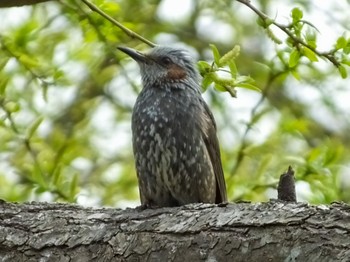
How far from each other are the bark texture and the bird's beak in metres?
1.49

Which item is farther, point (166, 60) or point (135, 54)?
point (166, 60)

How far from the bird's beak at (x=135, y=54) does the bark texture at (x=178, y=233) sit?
58.7 inches

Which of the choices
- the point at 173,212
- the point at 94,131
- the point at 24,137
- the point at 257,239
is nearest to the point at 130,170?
the point at 94,131

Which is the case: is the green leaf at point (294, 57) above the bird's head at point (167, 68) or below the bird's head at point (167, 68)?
below

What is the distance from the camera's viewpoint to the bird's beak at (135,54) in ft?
20.2

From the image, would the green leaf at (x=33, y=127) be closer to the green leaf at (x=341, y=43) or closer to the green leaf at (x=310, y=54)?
the green leaf at (x=310, y=54)

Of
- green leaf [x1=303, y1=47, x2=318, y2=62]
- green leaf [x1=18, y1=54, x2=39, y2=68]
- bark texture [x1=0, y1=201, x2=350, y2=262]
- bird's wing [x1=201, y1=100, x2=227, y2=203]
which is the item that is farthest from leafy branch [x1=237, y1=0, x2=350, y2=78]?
green leaf [x1=18, y1=54, x2=39, y2=68]

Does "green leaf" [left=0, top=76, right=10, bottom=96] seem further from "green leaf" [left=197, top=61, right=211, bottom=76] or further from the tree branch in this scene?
"green leaf" [left=197, top=61, right=211, bottom=76]

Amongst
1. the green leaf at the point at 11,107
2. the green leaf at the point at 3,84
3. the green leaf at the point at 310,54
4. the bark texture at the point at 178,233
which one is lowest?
the bark texture at the point at 178,233

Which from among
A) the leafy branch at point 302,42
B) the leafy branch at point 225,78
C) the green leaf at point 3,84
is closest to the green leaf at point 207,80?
the leafy branch at point 225,78

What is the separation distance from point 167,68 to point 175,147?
0.90 m

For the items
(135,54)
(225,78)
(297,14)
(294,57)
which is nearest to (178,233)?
(225,78)

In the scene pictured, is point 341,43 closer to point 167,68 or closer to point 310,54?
point 310,54

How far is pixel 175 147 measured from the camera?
597 cm
